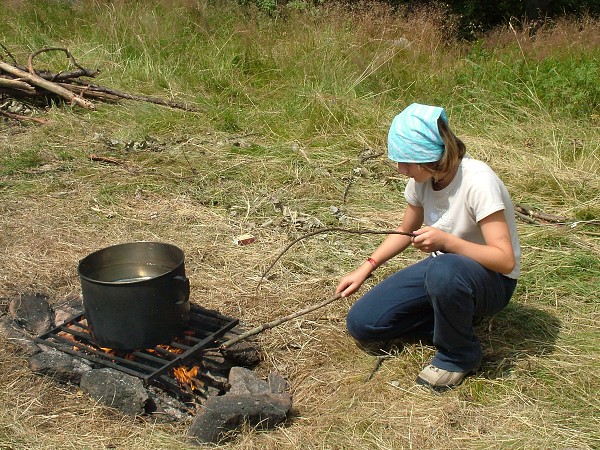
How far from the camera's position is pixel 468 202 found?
2758 millimetres

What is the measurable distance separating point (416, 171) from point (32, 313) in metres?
1.85

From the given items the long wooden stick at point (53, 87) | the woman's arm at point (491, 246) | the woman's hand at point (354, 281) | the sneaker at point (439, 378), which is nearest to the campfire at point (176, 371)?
the woman's hand at point (354, 281)

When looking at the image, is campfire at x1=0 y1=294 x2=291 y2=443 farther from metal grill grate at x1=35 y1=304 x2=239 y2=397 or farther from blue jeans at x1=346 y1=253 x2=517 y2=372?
blue jeans at x1=346 y1=253 x2=517 y2=372

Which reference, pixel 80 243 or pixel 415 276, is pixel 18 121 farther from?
pixel 415 276

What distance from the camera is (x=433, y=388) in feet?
9.53

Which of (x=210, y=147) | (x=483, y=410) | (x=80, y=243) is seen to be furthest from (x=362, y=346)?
(x=210, y=147)

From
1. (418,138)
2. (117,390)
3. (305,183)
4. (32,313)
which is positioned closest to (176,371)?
(117,390)

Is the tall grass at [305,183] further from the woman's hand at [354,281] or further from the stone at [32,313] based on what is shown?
the woman's hand at [354,281]

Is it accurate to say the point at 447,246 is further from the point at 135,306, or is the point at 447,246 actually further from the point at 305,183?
the point at 305,183

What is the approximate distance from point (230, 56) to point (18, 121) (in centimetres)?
219

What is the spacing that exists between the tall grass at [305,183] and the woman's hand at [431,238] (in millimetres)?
610

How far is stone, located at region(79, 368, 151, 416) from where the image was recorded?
275 centimetres

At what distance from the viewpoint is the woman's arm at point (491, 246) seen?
8.84 ft

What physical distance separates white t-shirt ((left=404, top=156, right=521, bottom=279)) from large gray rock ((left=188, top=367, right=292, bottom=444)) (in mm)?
906
